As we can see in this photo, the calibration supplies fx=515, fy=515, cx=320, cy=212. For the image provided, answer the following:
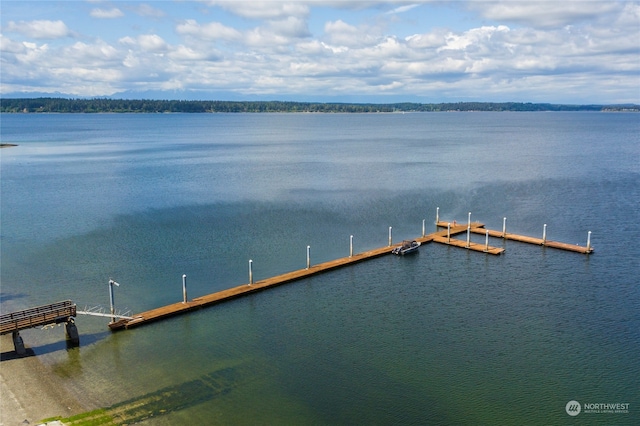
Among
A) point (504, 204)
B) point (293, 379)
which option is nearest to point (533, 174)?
point (504, 204)

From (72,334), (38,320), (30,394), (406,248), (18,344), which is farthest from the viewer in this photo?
(406,248)

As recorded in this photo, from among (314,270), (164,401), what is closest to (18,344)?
(164,401)

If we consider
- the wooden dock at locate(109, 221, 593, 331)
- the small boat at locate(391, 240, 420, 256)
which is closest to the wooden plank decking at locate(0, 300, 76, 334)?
the wooden dock at locate(109, 221, 593, 331)

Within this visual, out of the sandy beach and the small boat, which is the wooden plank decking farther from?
the small boat

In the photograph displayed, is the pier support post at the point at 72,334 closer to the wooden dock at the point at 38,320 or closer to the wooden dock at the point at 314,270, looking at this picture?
the wooden dock at the point at 38,320

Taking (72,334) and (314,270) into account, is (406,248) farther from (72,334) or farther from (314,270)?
(72,334)

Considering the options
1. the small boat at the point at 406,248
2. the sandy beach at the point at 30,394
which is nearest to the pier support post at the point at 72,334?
the sandy beach at the point at 30,394

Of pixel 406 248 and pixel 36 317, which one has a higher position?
pixel 36 317

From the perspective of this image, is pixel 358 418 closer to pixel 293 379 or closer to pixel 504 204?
pixel 293 379

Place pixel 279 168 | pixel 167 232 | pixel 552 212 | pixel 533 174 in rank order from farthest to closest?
pixel 279 168 < pixel 533 174 < pixel 552 212 < pixel 167 232
